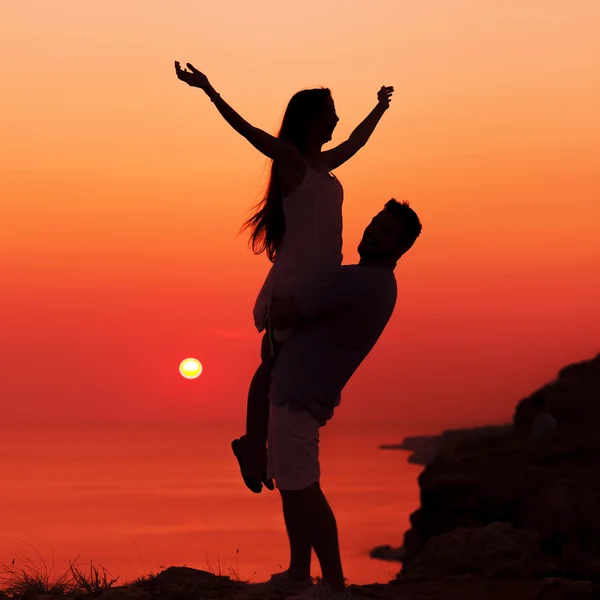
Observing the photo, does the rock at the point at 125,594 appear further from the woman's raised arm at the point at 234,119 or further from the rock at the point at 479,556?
the woman's raised arm at the point at 234,119

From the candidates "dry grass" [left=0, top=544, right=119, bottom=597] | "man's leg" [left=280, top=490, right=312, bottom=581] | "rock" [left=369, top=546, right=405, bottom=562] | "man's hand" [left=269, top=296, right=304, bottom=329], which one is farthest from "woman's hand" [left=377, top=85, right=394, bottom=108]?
"rock" [left=369, top=546, right=405, bottom=562]

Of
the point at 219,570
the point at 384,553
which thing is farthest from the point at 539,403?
the point at 384,553

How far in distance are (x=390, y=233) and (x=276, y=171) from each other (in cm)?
82

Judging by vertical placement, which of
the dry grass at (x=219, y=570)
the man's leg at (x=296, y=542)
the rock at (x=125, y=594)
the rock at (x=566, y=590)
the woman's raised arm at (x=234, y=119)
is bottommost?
the rock at (x=566, y=590)

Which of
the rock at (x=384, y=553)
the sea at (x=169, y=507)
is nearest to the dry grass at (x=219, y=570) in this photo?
the sea at (x=169, y=507)

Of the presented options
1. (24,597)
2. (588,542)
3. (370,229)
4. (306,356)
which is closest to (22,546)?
(24,597)

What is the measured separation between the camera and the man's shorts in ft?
22.0

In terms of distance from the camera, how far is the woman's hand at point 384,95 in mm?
7848

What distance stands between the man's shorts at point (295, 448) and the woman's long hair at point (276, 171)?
1.00 metres

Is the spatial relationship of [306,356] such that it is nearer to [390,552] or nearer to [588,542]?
[588,542]

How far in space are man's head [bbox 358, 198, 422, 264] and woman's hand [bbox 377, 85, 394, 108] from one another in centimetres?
141

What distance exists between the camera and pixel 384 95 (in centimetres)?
790

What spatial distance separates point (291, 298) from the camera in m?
6.63

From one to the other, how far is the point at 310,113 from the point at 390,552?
6529 centimetres
